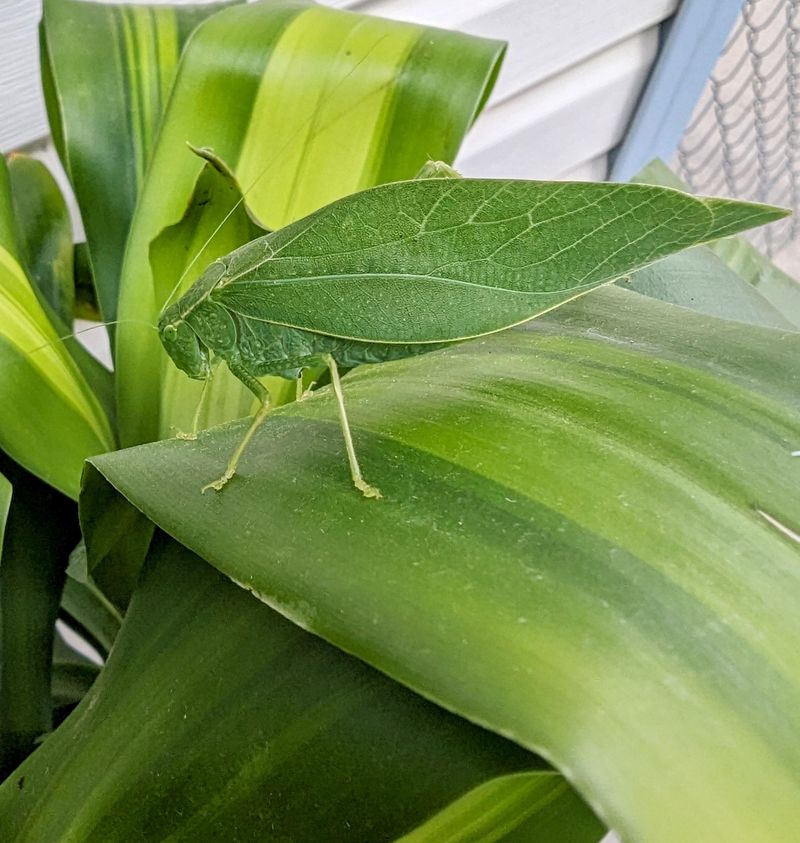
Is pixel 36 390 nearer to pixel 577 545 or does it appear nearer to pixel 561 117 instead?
pixel 577 545

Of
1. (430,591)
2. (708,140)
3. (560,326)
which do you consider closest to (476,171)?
(708,140)

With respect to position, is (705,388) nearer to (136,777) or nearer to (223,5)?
(136,777)

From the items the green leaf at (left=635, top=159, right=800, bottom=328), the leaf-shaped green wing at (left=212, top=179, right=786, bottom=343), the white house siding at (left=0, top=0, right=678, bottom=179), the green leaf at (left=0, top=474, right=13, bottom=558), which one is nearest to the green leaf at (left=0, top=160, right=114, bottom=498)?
the green leaf at (left=0, top=474, right=13, bottom=558)

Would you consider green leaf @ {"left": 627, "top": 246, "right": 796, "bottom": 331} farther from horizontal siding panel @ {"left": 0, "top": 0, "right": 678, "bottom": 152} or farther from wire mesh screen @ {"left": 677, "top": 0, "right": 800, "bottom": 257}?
A: wire mesh screen @ {"left": 677, "top": 0, "right": 800, "bottom": 257}

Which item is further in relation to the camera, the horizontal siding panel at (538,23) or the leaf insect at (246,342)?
the horizontal siding panel at (538,23)

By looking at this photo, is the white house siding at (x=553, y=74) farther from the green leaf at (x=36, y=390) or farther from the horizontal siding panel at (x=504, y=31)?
the green leaf at (x=36, y=390)

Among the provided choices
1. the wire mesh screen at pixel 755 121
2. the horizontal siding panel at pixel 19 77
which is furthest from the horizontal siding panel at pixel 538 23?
the horizontal siding panel at pixel 19 77
